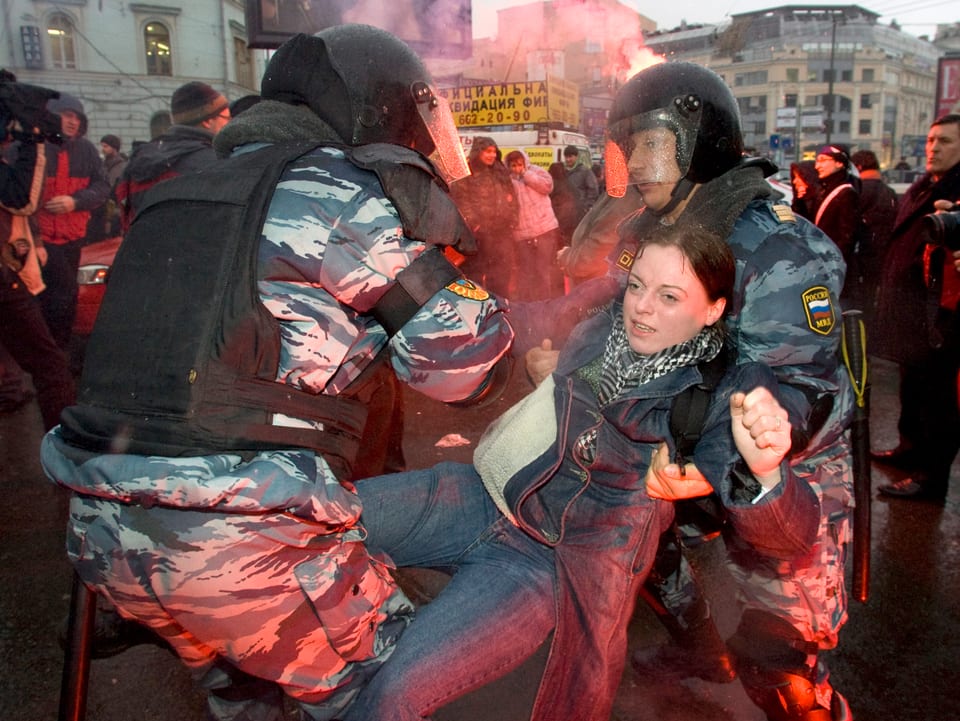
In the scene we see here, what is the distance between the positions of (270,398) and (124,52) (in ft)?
104

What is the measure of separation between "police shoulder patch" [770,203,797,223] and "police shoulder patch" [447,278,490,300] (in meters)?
0.90

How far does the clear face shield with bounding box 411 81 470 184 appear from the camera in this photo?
6.23ft

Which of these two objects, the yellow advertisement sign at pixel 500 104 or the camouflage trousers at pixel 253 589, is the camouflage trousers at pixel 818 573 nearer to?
the camouflage trousers at pixel 253 589

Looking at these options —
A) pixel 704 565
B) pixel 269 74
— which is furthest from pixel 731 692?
pixel 269 74

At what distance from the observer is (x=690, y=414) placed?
1688mm

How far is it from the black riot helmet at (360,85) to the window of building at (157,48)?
3132 centimetres

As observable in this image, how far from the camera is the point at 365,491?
1.90 meters

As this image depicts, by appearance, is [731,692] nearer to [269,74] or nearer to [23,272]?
[269,74]

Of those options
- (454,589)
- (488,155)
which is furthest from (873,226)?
(454,589)

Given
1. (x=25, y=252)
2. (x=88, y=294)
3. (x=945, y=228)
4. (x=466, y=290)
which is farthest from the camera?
(x=88, y=294)

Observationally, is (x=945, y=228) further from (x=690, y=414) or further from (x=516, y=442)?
(x=516, y=442)

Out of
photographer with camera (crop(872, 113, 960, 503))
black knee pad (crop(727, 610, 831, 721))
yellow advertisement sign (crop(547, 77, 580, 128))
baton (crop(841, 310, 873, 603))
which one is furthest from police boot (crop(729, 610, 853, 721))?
yellow advertisement sign (crop(547, 77, 580, 128))

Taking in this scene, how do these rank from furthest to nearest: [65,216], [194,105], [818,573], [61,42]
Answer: [61,42], [65,216], [194,105], [818,573]

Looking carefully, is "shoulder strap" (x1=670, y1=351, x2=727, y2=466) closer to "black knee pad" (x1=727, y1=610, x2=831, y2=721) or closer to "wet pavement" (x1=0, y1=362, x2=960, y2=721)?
"black knee pad" (x1=727, y1=610, x2=831, y2=721)
